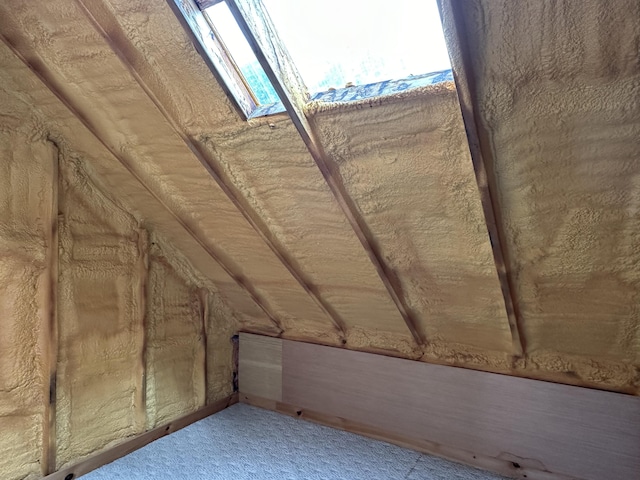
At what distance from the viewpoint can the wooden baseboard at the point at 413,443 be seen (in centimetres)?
210

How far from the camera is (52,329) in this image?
6.68ft

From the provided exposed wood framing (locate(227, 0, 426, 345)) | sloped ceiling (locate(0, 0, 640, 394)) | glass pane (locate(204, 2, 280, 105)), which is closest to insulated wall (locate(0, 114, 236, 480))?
sloped ceiling (locate(0, 0, 640, 394))

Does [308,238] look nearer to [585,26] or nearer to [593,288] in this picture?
[593,288]

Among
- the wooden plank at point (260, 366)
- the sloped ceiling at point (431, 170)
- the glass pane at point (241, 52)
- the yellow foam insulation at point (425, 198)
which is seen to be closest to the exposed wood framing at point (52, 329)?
the sloped ceiling at point (431, 170)

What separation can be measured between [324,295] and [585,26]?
65.9 inches

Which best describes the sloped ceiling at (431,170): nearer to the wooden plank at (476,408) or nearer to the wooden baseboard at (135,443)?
the wooden plank at (476,408)

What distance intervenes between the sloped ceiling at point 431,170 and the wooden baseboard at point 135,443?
110 cm

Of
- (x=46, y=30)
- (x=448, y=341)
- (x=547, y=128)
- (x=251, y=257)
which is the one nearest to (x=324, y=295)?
(x=251, y=257)

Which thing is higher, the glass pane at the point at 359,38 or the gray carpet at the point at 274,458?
the glass pane at the point at 359,38

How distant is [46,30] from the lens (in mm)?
A: 1511

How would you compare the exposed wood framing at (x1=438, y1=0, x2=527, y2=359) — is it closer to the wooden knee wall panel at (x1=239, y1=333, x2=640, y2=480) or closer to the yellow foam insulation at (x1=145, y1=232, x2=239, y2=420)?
the wooden knee wall panel at (x1=239, y1=333, x2=640, y2=480)

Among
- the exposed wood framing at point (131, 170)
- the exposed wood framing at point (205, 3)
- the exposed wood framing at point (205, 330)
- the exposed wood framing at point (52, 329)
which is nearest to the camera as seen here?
the exposed wood framing at point (205, 3)

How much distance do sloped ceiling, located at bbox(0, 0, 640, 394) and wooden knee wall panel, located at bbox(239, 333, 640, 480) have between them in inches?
3.5

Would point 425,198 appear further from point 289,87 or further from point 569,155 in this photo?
point 289,87
